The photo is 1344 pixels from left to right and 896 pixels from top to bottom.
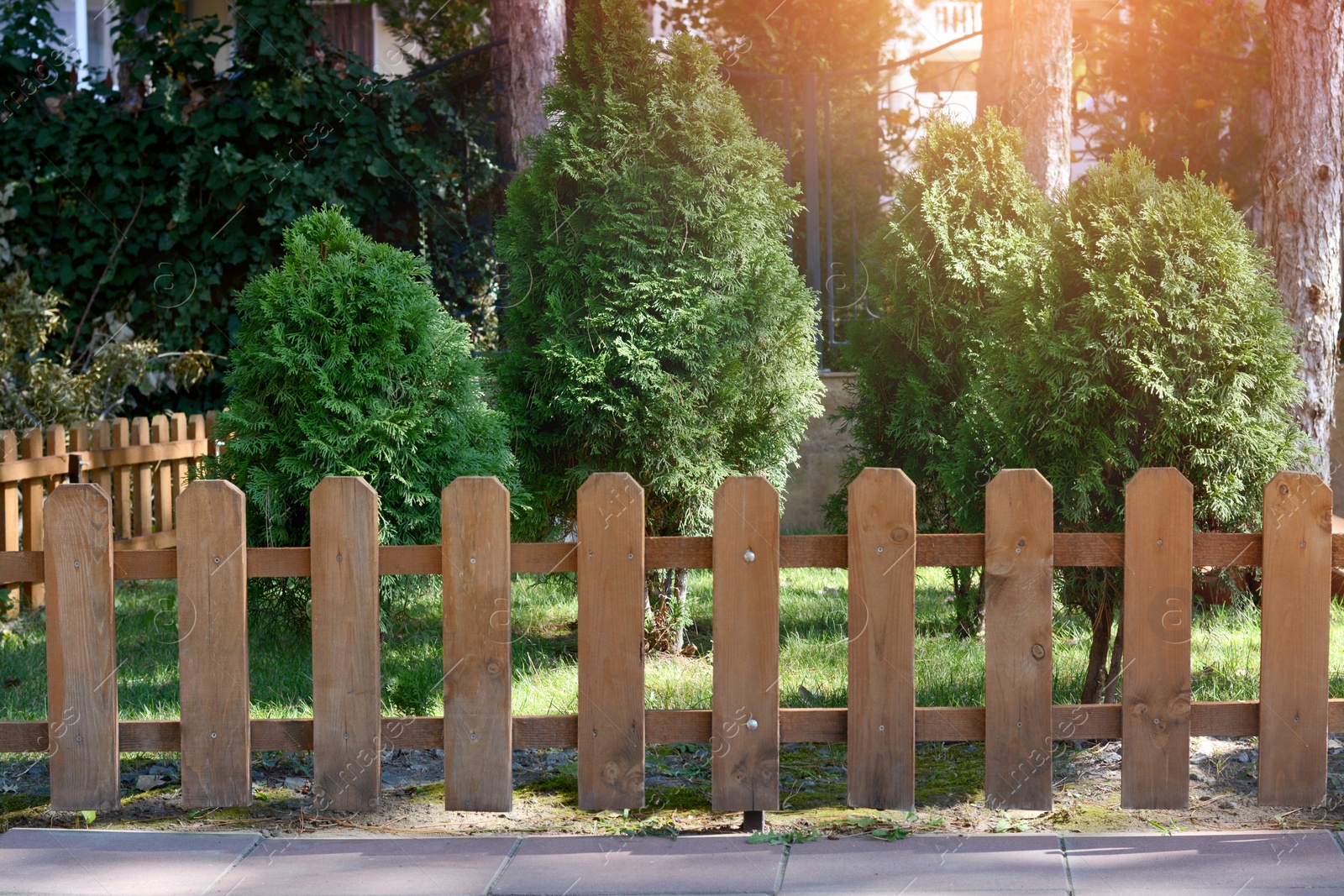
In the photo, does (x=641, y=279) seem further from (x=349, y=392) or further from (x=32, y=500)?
(x=32, y=500)

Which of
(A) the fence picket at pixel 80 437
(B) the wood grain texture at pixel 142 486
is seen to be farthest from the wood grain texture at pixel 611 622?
(B) the wood grain texture at pixel 142 486

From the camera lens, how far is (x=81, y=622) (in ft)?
10.7

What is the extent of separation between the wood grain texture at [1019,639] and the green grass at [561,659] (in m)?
1.15

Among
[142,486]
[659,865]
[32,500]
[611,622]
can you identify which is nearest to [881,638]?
[611,622]

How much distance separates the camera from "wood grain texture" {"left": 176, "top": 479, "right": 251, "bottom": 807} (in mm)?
3244

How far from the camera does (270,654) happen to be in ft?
18.4

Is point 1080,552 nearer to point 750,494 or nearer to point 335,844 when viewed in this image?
point 750,494

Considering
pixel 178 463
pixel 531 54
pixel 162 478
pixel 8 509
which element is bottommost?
pixel 8 509

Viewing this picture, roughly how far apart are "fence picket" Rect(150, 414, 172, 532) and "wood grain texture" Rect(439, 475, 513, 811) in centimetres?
550

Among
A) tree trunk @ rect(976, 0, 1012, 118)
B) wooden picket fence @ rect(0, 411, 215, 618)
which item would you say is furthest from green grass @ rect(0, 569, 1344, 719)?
tree trunk @ rect(976, 0, 1012, 118)

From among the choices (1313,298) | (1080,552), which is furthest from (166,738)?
(1313,298)

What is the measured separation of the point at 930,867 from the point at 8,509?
5.77 meters

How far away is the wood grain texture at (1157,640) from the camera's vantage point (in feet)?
10.5

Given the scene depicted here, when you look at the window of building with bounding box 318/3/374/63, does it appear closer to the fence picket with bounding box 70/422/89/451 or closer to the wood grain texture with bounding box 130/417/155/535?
the wood grain texture with bounding box 130/417/155/535
